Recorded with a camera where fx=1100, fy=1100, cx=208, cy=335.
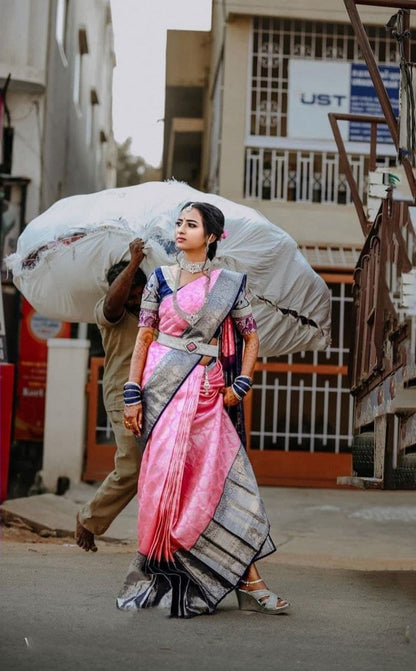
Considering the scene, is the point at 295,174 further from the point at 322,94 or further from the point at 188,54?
the point at 188,54

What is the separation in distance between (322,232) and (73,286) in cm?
699

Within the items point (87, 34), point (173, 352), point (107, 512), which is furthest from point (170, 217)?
point (87, 34)

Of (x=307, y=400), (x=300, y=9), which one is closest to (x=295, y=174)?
(x=300, y=9)

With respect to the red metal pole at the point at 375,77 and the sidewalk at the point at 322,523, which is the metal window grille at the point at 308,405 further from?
the red metal pole at the point at 375,77

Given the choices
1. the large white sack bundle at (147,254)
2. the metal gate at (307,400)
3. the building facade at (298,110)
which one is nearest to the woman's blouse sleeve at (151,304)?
the large white sack bundle at (147,254)

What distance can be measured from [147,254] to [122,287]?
0.73 feet

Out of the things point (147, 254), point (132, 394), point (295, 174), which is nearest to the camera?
point (132, 394)

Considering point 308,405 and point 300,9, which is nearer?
point 308,405

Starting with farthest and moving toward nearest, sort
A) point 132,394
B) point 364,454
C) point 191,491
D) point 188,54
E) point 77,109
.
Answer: point 188,54, point 77,109, point 364,454, point 132,394, point 191,491

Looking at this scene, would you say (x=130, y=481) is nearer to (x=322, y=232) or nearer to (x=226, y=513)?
(x=226, y=513)

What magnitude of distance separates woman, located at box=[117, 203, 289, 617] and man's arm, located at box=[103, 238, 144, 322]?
51 cm

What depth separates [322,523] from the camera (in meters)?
8.94

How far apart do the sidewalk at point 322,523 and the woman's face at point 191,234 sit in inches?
101

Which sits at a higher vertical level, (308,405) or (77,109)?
(77,109)
